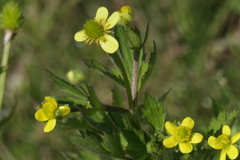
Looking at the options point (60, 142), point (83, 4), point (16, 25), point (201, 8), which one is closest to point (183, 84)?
point (201, 8)

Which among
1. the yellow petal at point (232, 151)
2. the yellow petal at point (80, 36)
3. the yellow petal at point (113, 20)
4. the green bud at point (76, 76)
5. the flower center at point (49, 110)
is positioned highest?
the yellow petal at point (113, 20)

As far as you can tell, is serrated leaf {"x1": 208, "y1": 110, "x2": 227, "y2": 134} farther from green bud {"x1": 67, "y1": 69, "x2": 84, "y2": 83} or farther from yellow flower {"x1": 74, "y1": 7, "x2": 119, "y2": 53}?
green bud {"x1": 67, "y1": 69, "x2": 84, "y2": 83}

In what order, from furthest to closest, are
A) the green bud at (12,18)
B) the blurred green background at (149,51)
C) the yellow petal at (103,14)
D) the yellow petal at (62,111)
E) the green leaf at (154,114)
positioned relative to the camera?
1. the blurred green background at (149,51)
2. the green bud at (12,18)
3. the yellow petal at (103,14)
4. the green leaf at (154,114)
5. the yellow petal at (62,111)

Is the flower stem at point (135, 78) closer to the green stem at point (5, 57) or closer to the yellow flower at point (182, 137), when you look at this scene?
the yellow flower at point (182, 137)

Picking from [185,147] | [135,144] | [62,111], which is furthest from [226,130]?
[62,111]

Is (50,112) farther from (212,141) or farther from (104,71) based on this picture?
(212,141)

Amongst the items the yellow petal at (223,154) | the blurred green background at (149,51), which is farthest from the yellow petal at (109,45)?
the blurred green background at (149,51)

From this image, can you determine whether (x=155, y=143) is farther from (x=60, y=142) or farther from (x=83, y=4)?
(x=83, y=4)
